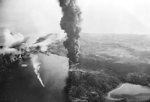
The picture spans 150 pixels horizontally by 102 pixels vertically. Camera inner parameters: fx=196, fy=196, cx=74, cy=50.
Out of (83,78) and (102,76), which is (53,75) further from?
(102,76)

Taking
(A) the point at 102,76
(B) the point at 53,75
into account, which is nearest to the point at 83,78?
(A) the point at 102,76

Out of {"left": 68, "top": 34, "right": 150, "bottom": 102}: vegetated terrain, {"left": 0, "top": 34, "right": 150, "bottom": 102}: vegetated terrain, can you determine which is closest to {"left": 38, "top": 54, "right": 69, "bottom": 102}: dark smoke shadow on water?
{"left": 0, "top": 34, "right": 150, "bottom": 102}: vegetated terrain

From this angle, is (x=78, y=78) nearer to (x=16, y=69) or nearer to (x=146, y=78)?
(x=146, y=78)

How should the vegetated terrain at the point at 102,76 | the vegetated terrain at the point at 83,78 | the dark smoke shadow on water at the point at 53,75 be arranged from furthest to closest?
the dark smoke shadow on water at the point at 53,75, the vegetated terrain at the point at 102,76, the vegetated terrain at the point at 83,78

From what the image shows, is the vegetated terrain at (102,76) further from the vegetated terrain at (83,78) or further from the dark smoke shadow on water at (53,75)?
the dark smoke shadow on water at (53,75)

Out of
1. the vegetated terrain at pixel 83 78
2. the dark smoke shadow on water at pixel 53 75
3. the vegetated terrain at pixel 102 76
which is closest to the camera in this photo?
the vegetated terrain at pixel 83 78

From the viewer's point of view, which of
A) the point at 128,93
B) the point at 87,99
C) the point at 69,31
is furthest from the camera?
the point at 69,31

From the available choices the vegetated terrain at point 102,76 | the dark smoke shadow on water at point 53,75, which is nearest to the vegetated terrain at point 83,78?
the vegetated terrain at point 102,76

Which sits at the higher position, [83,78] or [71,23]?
[71,23]

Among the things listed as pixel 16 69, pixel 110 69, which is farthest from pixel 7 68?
pixel 110 69

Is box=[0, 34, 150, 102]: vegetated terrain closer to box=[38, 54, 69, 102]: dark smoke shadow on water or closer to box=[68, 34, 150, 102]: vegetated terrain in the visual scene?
box=[68, 34, 150, 102]: vegetated terrain

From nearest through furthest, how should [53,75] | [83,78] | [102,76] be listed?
[83,78], [102,76], [53,75]
